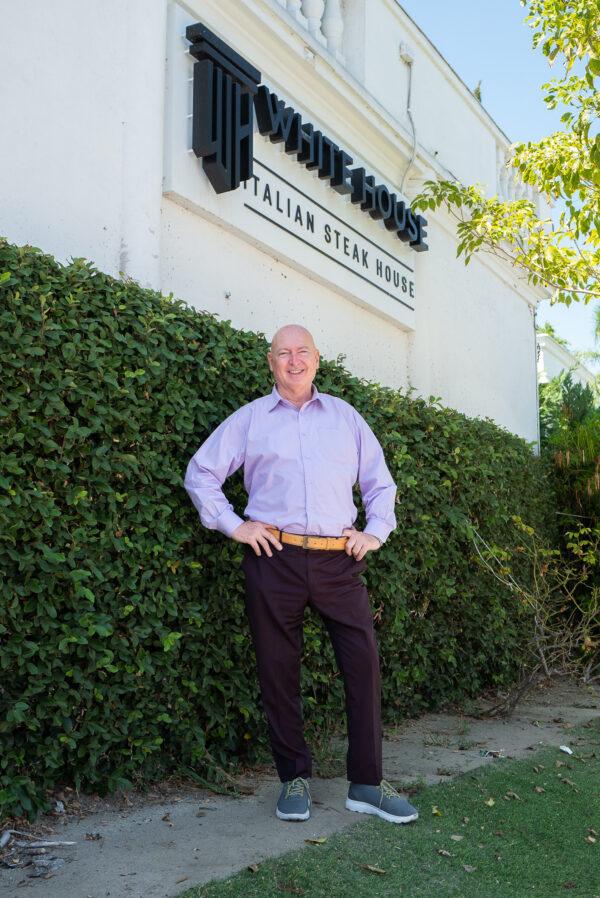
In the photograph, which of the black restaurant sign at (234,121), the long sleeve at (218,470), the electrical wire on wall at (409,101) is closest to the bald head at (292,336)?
the long sleeve at (218,470)

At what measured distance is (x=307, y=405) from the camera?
169 inches

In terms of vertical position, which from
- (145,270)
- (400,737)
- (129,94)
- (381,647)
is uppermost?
(129,94)

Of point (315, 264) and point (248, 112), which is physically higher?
point (248, 112)

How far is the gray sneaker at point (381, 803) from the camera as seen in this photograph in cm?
387

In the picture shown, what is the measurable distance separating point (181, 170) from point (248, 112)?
86 cm

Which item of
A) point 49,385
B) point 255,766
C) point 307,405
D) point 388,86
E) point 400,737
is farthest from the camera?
point 388,86

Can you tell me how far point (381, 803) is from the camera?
3.93 m

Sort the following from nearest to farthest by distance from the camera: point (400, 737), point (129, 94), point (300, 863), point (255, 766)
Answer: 1. point (300, 863)
2. point (255, 766)
3. point (129, 94)
4. point (400, 737)

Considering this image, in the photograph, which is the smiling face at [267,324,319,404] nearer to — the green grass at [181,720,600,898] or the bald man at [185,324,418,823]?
the bald man at [185,324,418,823]

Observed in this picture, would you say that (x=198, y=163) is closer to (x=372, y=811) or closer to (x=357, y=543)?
(x=357, y=543)

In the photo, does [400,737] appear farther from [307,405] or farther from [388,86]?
[388,86]

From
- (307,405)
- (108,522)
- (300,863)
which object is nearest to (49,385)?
(108,522)

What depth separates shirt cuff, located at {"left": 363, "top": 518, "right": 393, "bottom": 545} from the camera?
4219 millimetres

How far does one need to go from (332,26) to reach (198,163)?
9.31 ft
